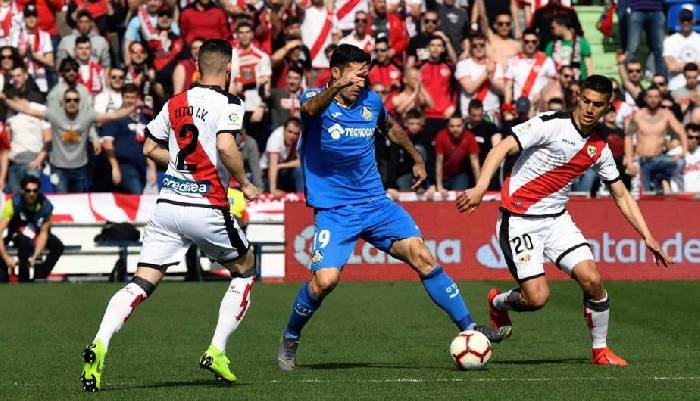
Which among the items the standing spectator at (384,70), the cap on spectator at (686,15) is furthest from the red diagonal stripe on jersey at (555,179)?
the cap on spectator at (686,15)

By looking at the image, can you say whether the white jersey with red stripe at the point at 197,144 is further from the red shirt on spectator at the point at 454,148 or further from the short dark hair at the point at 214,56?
the red shirt on spectator at the point at 454,148

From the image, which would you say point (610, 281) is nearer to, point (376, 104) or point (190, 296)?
point (190, 296)

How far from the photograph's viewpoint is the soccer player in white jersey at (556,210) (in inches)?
472

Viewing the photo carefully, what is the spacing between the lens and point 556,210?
12336 mm

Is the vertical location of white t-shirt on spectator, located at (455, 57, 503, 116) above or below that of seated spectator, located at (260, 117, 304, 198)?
above

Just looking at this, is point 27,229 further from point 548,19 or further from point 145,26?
point 548,19

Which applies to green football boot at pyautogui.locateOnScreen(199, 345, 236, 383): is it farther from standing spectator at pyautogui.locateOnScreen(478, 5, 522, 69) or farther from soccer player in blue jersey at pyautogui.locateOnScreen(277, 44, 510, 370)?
standing spectator at pyautogui.locateOnScreen(478, 5, 522, 69)

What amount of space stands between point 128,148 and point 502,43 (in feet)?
21.0

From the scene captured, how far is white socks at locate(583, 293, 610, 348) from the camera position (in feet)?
39.5

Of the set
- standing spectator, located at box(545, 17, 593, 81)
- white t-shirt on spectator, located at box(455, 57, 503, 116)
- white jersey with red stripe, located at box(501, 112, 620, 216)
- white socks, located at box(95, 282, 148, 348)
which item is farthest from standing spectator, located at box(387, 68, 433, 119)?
white socks, located at box(95, 282, 148, 348)

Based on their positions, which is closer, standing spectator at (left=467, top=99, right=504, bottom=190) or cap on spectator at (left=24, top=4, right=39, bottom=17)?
standing spectator at (left=467, top=99, right=504, bottom=190)

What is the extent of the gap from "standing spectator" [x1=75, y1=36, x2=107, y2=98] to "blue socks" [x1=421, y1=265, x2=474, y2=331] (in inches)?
489

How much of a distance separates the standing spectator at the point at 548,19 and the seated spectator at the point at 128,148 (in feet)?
22.8

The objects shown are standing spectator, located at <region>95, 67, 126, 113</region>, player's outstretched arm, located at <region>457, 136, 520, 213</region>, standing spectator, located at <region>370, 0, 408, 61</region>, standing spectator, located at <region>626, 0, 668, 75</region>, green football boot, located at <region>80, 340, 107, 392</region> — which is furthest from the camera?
standing spectator, located at <region>626, 0, 668, 75</region>
